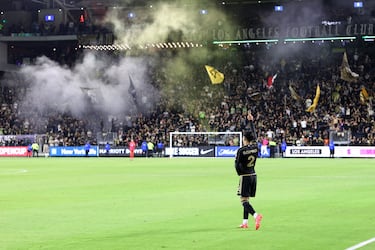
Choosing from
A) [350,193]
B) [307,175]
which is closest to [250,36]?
[307,175]

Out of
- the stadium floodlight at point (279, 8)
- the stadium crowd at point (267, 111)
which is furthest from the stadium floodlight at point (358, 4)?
the stadium floodlight at point (279, 8)

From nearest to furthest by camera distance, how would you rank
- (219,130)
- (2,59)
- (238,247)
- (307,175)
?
(238,247), (307,175), (219,130), (2,59)

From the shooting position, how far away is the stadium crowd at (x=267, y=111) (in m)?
68.4

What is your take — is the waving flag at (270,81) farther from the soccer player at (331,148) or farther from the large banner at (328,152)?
the soccer player at (331,148)

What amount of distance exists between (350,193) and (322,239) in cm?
1203

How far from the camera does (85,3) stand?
266ft

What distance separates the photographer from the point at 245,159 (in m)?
16.0

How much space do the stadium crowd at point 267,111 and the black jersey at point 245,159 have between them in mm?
50914

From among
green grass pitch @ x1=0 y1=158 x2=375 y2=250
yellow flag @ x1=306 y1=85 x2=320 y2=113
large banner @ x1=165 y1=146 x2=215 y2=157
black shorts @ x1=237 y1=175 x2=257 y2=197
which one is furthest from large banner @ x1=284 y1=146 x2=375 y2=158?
black shorts @ x1=237 y1=175 x2=257 y2=197

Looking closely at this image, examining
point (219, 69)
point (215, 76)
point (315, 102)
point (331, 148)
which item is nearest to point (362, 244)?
point (331, 148)

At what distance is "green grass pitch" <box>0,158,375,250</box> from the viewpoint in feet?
47.3

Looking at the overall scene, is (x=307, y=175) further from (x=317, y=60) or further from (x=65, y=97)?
(x=65, y=97)

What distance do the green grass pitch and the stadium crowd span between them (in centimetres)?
3554

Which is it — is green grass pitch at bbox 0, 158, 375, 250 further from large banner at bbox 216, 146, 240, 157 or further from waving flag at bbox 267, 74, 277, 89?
waving flag at bbox 267, 74, 277, 89
